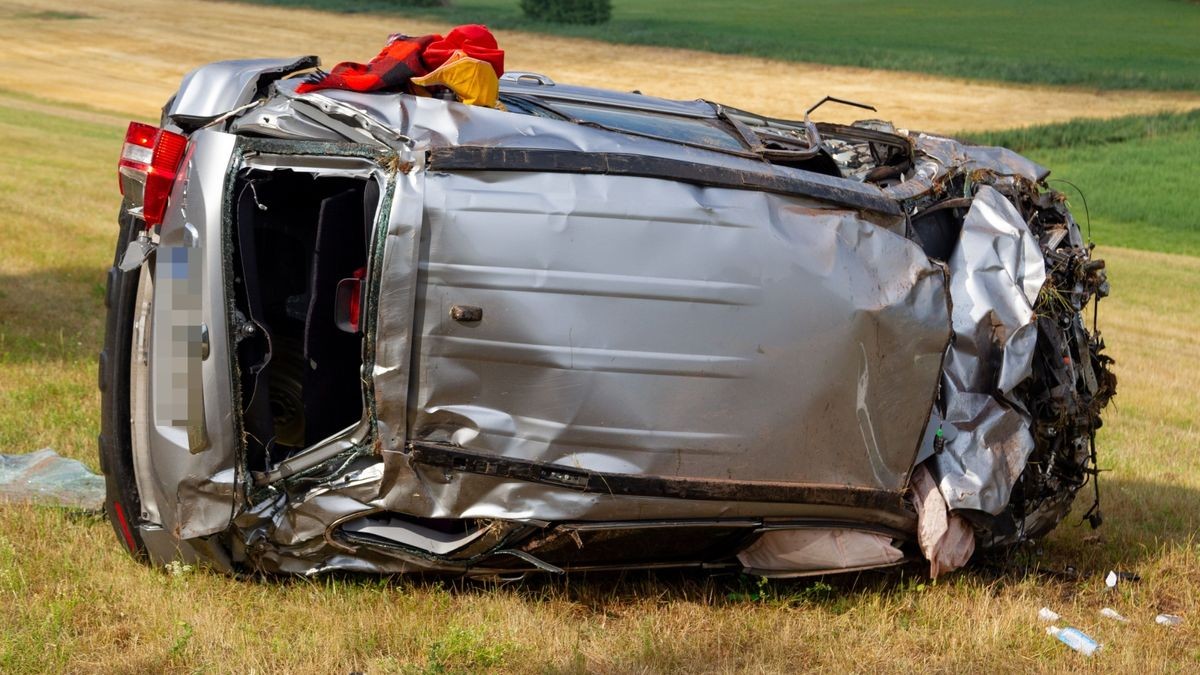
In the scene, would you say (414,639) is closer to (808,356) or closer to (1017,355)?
(808,356)

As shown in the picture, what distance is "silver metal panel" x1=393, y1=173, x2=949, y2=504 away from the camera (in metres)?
3.68

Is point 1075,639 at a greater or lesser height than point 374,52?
greater

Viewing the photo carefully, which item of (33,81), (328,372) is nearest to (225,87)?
(328,372)

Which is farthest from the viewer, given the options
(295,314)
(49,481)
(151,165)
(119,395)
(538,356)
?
(49,481)

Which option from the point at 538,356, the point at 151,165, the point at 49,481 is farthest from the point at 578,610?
the point at 49,481

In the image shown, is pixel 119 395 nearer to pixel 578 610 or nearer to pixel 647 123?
pixel 578 610

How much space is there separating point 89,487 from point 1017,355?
3429 mm

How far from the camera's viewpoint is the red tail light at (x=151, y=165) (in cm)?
397

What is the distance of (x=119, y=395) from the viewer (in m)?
4.11

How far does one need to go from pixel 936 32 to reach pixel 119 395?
5163cm

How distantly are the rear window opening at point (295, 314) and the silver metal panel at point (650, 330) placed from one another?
39 cm

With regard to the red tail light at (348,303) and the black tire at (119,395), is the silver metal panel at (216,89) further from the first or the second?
the red tail light at (348,303)

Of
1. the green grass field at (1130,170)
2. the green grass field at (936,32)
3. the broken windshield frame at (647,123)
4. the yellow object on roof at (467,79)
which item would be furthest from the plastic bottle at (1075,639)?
the green grass field at (936,32)

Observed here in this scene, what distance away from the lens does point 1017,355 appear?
429 cm
